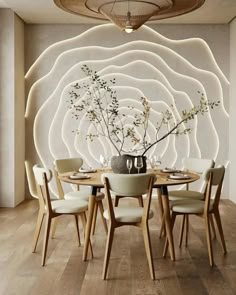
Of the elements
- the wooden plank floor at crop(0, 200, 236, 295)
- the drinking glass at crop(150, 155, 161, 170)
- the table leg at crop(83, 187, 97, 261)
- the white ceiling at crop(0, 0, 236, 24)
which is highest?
the white ceiling at crop(0, 0, 236, 24)

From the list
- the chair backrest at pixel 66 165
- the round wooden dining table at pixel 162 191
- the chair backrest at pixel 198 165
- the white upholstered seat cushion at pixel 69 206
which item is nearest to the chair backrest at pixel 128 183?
the round wooden dining table at pixel 162 191

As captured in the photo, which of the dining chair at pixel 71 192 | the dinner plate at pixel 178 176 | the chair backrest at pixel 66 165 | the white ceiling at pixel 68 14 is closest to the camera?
the dinner plate at pixel 178 176

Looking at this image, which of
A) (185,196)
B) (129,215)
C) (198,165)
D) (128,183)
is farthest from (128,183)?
(198,165)

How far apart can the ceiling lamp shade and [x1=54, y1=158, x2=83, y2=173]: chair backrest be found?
5.37 ft

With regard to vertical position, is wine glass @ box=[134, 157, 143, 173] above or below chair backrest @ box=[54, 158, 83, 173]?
above

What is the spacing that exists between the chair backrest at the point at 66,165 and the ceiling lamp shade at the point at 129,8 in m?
1.64

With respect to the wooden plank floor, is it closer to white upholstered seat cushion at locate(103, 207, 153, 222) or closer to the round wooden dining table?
the round wooden dining table

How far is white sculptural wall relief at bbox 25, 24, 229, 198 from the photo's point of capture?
6.78 metres

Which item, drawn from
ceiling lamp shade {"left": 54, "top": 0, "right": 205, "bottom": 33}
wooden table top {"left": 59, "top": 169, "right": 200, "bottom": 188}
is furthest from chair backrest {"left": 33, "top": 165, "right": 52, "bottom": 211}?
ceiling lamp shade {"left": 54, "top": 0, "right": 205, "bottom": 33}

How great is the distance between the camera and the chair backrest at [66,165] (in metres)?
4.98

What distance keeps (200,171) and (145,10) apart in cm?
183

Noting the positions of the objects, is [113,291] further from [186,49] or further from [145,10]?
[186,49]

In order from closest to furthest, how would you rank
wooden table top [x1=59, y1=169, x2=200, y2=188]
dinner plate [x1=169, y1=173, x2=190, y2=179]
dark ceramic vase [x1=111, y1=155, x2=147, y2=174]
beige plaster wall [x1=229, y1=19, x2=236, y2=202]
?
wooden table top [x1=59, y1=169, x2=200, y2=188], dinner plate [x1=169, y1=173, x2=190, y2=179], dark ceramic vase [x1=111, y1=155, x2=147, y2=174], beige plaster wall [x1=229, y1=19, x2=236, y2=202]

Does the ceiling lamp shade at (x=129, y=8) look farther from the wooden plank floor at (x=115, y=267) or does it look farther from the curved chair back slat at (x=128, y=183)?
the wooden plank floor at (x=115, y=267)
